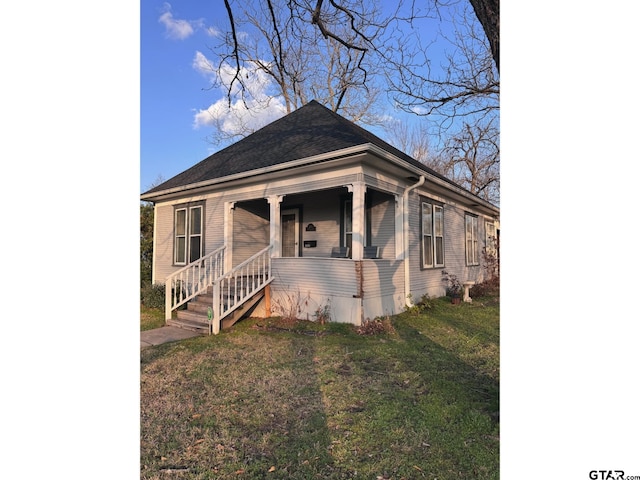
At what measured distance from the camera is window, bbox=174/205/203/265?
32.9 ft

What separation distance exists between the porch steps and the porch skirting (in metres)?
0.47

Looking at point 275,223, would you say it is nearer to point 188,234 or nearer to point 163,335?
point 163,335

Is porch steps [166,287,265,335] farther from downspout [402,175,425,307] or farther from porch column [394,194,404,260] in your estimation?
downspout [402,175,425,307]

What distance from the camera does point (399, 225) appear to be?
7.94 meters

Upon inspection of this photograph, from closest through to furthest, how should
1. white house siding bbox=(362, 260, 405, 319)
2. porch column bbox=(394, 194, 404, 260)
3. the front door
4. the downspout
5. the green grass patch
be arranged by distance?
the green grass patch, white house siding bbox=(362, 260, 405, 319), porch column bbox=(394, 194, 404, 260), the downspout, the front door

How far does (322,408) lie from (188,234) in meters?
8.05

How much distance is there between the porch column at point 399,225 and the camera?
7.94 meters

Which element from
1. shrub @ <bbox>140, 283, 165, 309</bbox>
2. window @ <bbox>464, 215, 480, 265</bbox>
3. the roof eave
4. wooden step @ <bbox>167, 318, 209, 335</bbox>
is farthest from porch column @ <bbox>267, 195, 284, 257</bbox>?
window @ <bbox>464, 215, 480, 265</bbox>

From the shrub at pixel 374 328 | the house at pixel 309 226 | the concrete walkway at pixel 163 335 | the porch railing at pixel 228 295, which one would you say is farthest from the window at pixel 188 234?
the shrub at pixel 374 328

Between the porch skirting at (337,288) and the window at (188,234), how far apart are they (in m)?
3.16

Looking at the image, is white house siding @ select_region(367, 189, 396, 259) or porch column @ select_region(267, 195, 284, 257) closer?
porch column @ select_region(267, 195, 284, 257)

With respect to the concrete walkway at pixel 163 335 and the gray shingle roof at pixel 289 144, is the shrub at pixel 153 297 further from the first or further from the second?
the gray shingle roof at pixel 289 144
